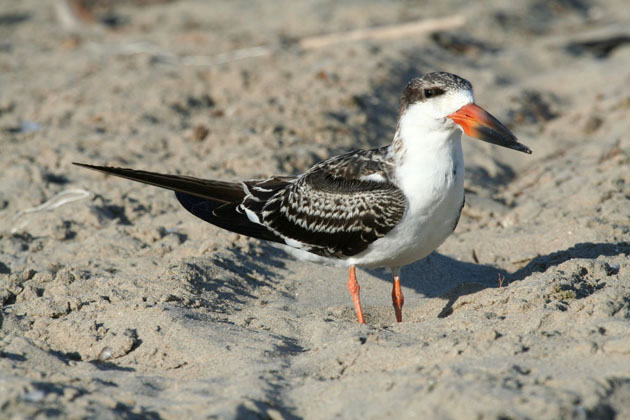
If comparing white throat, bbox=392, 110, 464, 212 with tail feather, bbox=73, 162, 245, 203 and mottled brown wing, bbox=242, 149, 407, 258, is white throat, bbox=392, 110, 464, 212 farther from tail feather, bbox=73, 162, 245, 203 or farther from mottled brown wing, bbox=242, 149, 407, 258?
tail feather, bbox=73, 162, 245, 203

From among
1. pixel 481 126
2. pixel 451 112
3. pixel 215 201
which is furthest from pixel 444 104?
pixel 215 201

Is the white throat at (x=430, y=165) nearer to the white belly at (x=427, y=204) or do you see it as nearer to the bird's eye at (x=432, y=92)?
the white belly at (x=427, y=204)

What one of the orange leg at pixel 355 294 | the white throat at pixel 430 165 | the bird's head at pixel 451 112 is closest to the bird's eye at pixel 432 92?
the bird's head at pixel 451 112

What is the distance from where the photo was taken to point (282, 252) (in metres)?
6.51

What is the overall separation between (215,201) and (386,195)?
156 centimetres

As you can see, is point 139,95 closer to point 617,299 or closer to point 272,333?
point 272,333

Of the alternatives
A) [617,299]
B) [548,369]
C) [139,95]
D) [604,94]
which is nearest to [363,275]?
[617,299]

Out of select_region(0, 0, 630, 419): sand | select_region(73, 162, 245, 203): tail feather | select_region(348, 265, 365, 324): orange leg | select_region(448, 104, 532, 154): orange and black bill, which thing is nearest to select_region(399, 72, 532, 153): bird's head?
select_region(448, 104, 532, 154): orange and black bill

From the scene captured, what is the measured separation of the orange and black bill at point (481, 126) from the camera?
4742 millimetres

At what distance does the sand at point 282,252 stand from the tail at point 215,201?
378 millimetres

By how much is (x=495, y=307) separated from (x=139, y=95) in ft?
20.5

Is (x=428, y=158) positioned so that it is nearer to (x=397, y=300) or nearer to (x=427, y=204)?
(x=427, y=204)

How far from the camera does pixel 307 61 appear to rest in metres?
10.6

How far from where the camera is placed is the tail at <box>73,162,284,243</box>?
566cm
